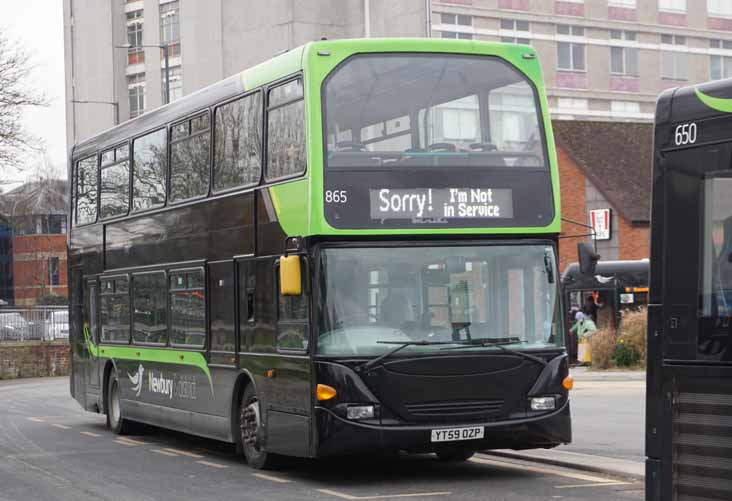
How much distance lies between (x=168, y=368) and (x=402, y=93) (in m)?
6.06

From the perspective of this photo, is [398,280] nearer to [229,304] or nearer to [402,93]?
[402,93]

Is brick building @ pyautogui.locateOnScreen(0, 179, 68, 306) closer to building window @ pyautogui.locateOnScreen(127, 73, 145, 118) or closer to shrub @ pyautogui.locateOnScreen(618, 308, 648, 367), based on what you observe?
building window @ pyautogui.locateOnScreen(127, 73, 145, 118)

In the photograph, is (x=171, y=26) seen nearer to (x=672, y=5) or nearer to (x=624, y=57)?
(x=624, y=57)

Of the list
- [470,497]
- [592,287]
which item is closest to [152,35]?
[592,287]

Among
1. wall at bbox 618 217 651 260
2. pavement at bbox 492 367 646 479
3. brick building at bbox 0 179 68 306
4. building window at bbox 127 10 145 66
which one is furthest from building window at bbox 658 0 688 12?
brick building at bbox 0 179 68 306

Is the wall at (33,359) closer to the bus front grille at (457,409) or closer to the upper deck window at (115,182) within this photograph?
the upper deck window at (115,182)

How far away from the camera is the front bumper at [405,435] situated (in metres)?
13.7

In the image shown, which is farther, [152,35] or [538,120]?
[152,35]

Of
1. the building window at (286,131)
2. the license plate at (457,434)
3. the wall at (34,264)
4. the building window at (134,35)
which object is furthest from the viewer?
the wall at (34,264)

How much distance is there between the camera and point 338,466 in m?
16.1

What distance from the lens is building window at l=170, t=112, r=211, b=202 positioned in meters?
17.5

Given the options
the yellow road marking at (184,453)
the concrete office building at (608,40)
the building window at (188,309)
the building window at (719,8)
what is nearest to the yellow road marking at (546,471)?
the yellow road marking at (184,453)

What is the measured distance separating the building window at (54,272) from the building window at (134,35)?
2954 centimetres

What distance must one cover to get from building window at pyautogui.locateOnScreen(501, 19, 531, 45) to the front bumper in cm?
5522
